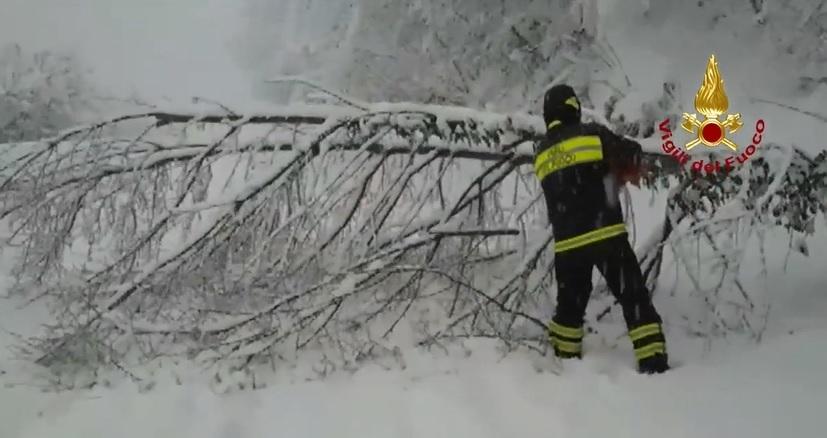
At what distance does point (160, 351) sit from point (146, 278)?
0.41 metres

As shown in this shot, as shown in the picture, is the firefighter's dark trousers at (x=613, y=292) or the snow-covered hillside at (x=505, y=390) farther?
the firefighter's dark trousers at (x=613, y=292)

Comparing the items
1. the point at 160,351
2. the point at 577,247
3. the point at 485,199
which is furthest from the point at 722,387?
the point at 160,351

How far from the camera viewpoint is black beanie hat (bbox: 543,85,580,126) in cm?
371

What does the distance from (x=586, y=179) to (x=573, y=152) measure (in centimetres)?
14

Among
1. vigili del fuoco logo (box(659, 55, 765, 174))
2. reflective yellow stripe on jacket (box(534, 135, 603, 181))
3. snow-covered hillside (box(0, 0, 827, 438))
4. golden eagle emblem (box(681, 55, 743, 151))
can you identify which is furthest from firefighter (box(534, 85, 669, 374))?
golden eagle emblem (box(681, 55, 743, 151))

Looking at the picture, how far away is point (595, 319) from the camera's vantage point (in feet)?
14.3

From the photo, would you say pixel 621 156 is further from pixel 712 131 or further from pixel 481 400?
pixel 481 400

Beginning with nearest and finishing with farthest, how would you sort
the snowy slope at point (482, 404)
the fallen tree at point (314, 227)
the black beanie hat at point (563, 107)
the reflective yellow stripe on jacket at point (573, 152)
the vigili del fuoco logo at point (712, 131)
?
the snowy slope at point (482, 404)
the reflective yellow stripe on jacket at point (573, 152)
the black beanie hat at point (563, 107)
the fallen tree at point (314, 227)
the vigili del fuoco logo at point (712, 131)

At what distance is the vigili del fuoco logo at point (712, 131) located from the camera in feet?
14.2

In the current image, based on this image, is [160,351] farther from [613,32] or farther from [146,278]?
[613,32]

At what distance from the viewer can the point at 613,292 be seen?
3682 mm

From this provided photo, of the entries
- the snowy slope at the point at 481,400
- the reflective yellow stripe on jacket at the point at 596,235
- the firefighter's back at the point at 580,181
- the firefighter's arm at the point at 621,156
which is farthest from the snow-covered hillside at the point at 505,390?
the firefighter's arm at the point at 621,156

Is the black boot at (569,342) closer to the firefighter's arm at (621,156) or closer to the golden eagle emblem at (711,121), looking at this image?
the firefighter's arm at (621,156)

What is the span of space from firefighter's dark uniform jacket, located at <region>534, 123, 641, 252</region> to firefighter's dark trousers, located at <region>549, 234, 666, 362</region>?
6 centimetres
